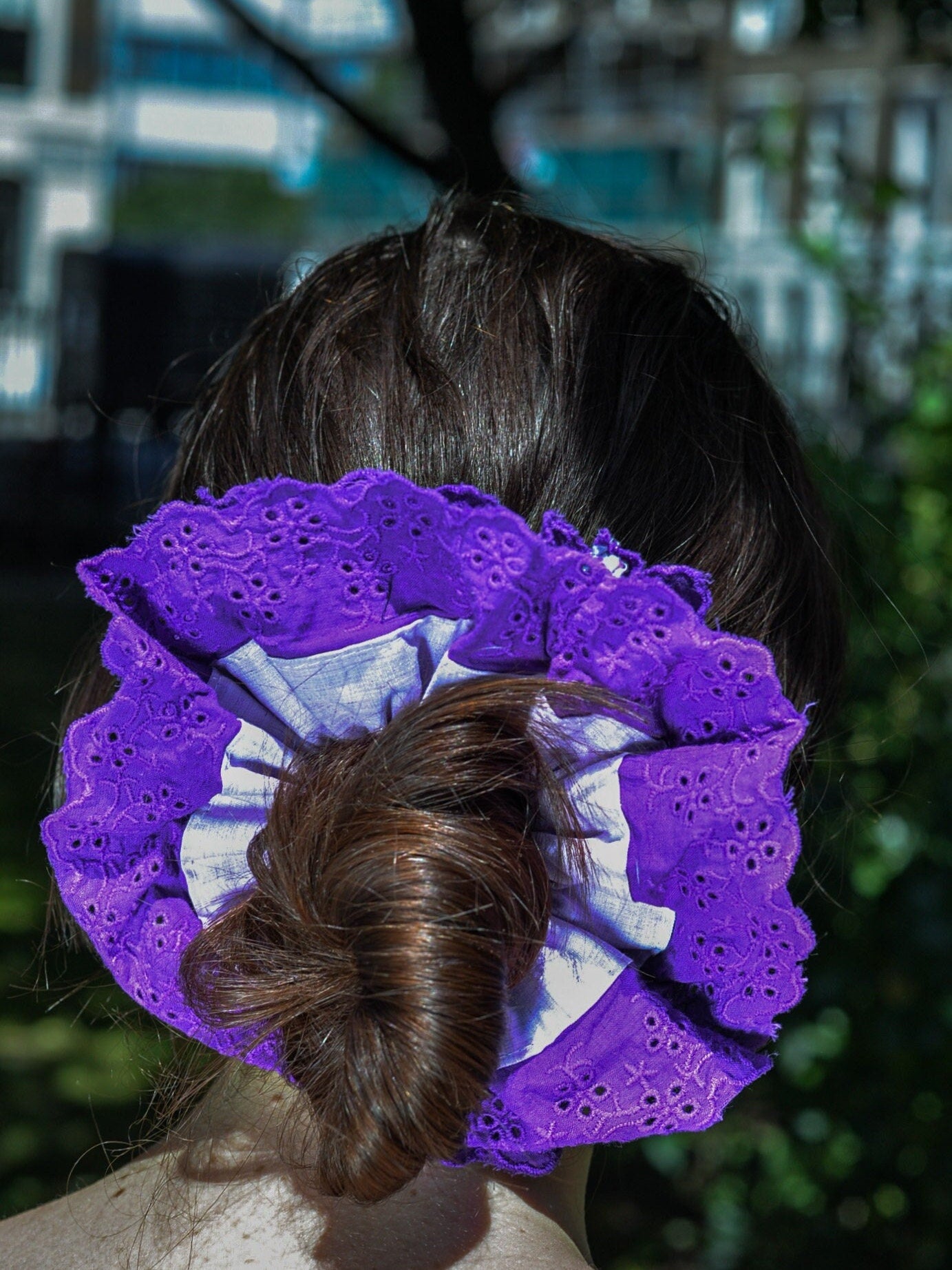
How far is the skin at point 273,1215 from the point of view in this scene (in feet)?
3.83

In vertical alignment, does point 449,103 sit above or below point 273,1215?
above

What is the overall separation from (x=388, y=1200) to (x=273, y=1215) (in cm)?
11

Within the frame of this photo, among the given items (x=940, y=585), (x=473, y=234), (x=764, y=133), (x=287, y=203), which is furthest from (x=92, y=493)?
(x=287, y=203)

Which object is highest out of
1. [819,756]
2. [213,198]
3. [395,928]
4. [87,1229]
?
[213,198]

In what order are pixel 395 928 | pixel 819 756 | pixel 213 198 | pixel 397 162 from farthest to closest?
pixel 213 198, pixel 397 162, pixel 819 756, pixel 395 928

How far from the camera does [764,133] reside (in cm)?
387

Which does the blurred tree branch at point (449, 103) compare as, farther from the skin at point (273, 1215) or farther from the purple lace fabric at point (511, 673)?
the skin at point (273, 1215)

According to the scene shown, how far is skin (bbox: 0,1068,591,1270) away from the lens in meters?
1.17

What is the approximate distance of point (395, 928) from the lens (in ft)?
3.10

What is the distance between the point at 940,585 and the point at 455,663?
2.22 meters

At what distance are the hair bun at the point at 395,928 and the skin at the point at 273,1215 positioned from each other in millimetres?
197

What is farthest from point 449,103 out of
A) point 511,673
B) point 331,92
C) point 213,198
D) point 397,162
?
point 213,198

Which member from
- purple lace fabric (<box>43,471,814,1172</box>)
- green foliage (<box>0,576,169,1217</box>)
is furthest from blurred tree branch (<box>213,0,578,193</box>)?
purple lace fabric (<box>43,471,814,1172</box>)

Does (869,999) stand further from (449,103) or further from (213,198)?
(213,198)
